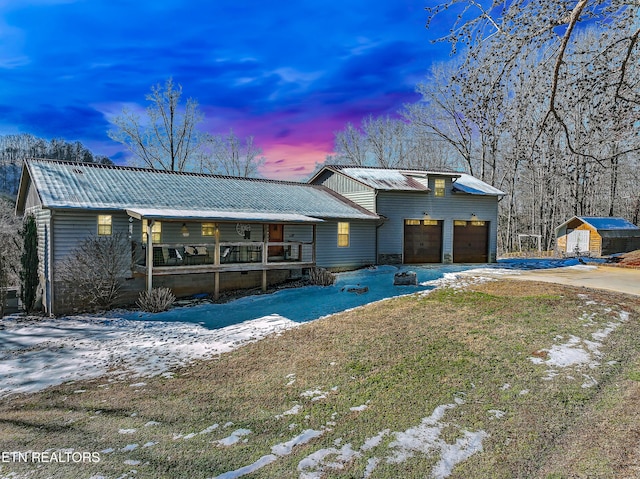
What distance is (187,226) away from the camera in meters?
14.2

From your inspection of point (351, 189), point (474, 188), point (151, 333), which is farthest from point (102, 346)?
point (474, 188)

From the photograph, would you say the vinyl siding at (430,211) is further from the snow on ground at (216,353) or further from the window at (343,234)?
the snow on ground at (216,353)

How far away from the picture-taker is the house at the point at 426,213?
18844 millimetres

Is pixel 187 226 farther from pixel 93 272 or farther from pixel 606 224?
pixel 606 224

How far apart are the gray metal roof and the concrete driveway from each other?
744 centimetres

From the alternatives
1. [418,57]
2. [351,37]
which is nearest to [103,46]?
[351,37]

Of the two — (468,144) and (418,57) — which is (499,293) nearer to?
(418,57)

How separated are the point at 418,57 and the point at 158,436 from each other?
8991 mm

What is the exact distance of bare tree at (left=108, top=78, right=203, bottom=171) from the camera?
94.9 feet

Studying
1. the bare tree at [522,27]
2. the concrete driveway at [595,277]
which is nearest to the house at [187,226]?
the concrete driveway at [595,277]

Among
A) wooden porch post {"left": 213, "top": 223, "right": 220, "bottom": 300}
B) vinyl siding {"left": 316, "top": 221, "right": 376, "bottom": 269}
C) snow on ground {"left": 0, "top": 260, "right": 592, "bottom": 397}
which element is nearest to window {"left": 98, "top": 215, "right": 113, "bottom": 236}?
snow on ground {"left": 0, "top": 260, "right": 592, "bottom": 397}

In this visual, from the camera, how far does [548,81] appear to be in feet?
25.1

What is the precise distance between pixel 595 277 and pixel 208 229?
50.0 ft

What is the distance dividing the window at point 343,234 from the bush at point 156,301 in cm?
813
